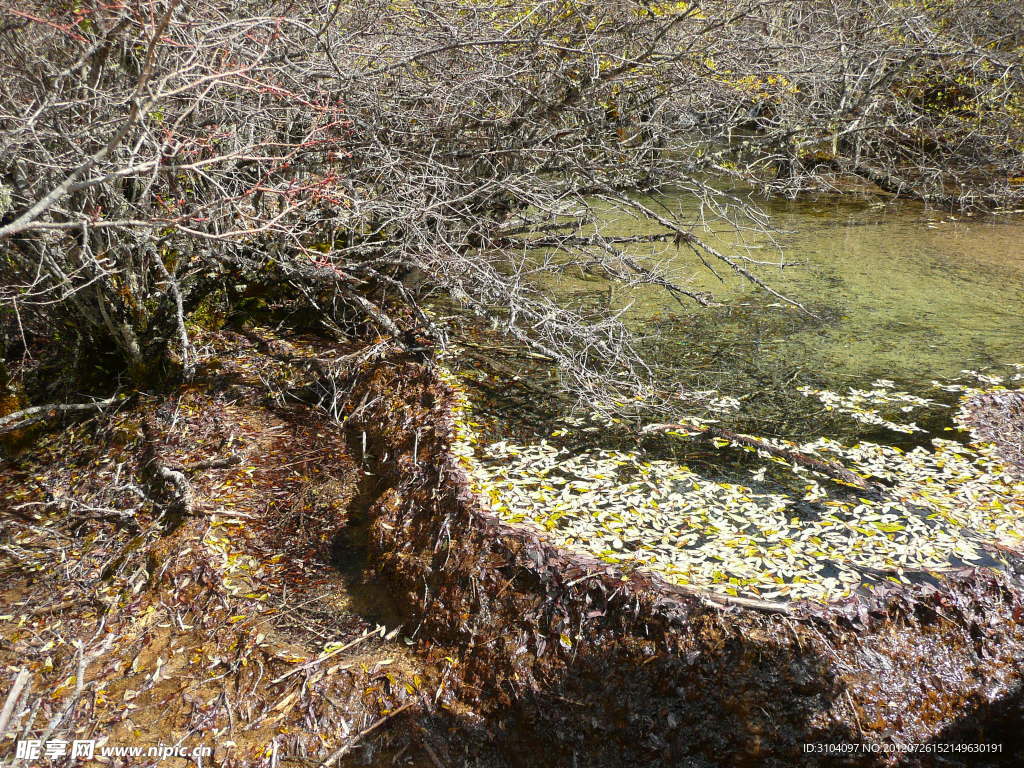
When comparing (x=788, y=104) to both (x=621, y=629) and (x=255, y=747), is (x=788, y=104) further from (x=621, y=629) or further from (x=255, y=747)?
(x=255, y=747)

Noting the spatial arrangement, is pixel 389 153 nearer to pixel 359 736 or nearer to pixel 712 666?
pixel 359 736

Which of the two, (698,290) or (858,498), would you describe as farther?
(698,290)

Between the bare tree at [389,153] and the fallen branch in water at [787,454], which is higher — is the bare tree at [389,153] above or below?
above

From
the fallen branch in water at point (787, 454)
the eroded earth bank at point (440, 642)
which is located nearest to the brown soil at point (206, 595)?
the eroded earth bank at point (440, 642)

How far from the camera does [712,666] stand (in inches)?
138

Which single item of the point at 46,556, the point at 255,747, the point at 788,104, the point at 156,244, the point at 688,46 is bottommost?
the point at 255,747

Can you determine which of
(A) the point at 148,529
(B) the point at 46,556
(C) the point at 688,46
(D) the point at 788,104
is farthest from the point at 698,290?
(B) the point at 46,556

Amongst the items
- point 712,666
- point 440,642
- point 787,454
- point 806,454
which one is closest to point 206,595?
point 440,642

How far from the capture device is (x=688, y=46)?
5797mm

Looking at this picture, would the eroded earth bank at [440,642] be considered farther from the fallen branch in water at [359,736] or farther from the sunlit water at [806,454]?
the sunlit water at [806,454]

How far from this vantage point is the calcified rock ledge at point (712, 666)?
3428 mm

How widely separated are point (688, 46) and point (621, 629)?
4434 mm

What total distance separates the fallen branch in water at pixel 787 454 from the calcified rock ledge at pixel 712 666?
909 mm

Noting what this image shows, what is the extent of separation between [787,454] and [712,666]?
72.2 inches
